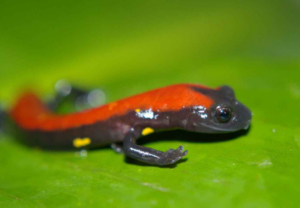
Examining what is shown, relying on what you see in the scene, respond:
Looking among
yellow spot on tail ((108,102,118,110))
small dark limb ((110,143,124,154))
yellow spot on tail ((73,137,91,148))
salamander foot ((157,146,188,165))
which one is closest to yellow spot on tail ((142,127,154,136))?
small dark limb ((110,143,124,154))

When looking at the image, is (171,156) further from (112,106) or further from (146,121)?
(112,106)

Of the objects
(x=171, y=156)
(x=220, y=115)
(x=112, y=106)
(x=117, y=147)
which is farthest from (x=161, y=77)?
(x=171, y=156)

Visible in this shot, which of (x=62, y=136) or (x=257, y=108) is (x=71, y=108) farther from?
(x=257, y=108)

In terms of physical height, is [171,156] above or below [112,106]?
below

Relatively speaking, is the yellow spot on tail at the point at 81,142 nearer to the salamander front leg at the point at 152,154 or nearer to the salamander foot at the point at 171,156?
the salamander front leg at the point at 152,154

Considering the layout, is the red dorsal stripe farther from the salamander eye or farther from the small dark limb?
the small dark limb

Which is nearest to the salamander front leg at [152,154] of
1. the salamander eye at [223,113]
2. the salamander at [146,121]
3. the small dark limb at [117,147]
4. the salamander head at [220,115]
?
the salamander at [146,121]

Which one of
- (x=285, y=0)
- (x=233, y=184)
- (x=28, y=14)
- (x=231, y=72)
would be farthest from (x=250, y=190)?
(x=285, y=0)

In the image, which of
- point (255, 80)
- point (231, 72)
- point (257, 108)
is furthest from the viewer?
point (231, 72)
